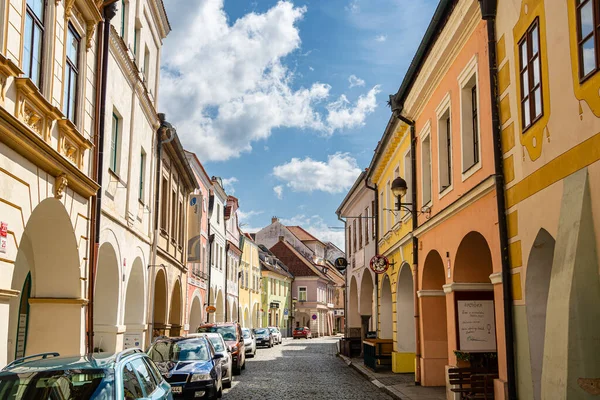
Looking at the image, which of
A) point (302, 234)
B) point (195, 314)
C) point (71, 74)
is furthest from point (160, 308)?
point (302, 234)

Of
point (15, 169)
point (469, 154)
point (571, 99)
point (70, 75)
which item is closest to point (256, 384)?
point (469, 154)

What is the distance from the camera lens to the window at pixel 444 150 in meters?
15.5

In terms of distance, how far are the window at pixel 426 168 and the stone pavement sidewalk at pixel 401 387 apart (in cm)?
468

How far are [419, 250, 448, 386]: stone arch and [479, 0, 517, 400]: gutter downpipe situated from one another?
6.30 m

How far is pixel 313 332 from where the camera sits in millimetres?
77438

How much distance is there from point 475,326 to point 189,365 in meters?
6.20

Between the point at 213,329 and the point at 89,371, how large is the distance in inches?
761

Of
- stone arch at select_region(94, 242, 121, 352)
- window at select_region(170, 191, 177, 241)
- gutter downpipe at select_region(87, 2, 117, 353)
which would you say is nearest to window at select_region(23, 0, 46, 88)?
gutter downpipe at select_region(87, 2, 117, 353)

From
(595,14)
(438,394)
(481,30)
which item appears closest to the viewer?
(595,14)

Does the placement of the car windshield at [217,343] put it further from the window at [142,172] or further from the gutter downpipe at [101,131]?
the gutter downpipe at [101,131]

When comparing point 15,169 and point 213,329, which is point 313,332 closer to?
point 213,329

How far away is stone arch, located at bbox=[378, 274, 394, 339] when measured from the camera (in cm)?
2534

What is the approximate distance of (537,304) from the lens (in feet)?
32.8

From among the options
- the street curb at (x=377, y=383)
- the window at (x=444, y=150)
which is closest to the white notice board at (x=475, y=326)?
the street curb at (x=377, y=383)
